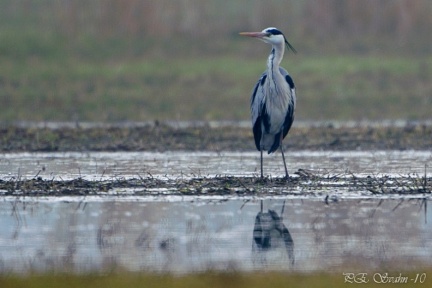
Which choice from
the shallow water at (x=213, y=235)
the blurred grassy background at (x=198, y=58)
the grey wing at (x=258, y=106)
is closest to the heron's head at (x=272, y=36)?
the grey wing at (x=258, y=106)

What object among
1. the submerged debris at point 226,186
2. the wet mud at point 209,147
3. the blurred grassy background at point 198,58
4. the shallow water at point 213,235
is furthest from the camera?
the blurred grassy background at point 198,58

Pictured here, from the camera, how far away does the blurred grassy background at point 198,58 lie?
19.5 m

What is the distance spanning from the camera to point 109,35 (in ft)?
79.0

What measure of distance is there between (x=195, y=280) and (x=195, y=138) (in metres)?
8.48

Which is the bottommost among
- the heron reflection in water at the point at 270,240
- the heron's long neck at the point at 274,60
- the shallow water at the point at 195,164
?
the shallow water at the point at 195,164

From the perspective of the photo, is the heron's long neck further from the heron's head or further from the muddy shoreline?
the muddy shoreline

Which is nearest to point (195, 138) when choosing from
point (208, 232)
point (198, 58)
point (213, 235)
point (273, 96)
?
point (273, 96)

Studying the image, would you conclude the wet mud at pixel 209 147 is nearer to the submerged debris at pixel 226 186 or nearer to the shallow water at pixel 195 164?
the submerged debris at pixel 226 186

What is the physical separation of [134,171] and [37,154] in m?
2.32

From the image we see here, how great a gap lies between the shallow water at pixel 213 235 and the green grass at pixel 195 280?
17 centimetres

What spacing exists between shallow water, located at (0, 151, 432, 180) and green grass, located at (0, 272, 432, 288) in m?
4.23

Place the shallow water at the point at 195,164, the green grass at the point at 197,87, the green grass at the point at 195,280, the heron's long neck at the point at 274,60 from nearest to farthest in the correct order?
the green grass at the point at 195,280 < the heron's long neck at the point at 274,60 < the shallow water at the point at 195,164 < the green grass at the point at 197,87

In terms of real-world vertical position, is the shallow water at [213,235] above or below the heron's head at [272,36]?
Result: below

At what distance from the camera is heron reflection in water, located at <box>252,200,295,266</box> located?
7.67 meters
